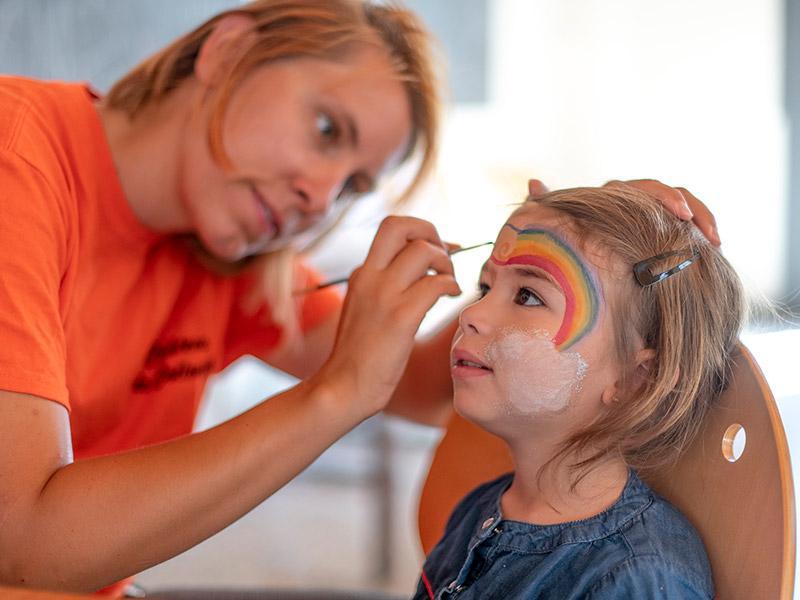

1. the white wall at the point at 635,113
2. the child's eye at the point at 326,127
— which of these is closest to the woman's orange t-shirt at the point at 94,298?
the child's eye at the point at 326,127

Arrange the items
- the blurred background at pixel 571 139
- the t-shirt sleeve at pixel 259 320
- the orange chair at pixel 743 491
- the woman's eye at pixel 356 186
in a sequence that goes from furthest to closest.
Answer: the blurred background at pixel 571 139 < the t-shirt sleeve at pixel 259 320 < the woman's eye at pixel 356 186 < the orange chair at pixel 743 491

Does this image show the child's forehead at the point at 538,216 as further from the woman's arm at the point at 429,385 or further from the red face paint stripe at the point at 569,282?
the woman's arm at the point at 429,385

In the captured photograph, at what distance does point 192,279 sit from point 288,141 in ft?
0.95

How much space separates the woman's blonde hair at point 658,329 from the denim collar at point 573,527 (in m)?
0.03

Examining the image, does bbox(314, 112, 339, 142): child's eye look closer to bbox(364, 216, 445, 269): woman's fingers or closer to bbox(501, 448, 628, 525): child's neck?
bbox(364, 216, 445, 269): woman's fingers

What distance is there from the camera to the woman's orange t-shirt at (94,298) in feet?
2.74

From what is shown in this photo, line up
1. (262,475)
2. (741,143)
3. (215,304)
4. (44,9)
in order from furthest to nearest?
1. (741,143)
2. (44,9)
3. (215,304)
4. (262,475)

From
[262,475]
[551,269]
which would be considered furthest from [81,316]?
[551,269]

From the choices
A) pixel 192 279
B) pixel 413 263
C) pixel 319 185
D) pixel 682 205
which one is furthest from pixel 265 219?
pixel 682 205

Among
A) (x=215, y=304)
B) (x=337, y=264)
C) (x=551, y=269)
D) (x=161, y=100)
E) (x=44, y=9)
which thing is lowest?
(x=337, y=264)

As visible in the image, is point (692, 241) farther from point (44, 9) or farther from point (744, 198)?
point (744, 198)

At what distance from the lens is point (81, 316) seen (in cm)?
108

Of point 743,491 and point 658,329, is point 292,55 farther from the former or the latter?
point 743,491

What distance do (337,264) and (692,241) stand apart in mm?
1802
